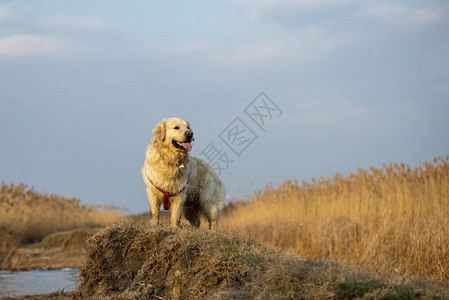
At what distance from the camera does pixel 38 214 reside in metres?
21.8

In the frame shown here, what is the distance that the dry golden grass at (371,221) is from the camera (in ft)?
32.9

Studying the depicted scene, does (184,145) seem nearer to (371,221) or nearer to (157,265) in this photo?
(157,265)

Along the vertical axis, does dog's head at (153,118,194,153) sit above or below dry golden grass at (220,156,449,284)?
above

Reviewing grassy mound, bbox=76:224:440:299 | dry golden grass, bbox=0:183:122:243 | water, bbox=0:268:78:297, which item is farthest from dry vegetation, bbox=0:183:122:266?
grassy mound, bbox=76:224:440:299

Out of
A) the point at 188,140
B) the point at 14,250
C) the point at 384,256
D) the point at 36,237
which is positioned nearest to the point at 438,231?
the point at 384,256

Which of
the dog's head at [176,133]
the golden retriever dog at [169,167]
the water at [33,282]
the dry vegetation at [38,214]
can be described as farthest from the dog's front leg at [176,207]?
the dry vegetation at [38,214]

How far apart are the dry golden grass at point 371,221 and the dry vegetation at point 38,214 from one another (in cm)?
614

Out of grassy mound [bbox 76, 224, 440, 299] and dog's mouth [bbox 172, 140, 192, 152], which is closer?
grassy mound [bbox 76, 224, 440, 299]

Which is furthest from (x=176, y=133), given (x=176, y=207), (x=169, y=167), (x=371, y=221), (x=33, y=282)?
(x=371, y=221)

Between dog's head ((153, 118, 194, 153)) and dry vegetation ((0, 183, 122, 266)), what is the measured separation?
10.2m

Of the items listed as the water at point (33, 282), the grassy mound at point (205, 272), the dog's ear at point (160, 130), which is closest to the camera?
the grassy mound at point (205, 272)

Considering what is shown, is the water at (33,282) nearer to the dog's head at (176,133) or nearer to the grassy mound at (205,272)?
the grassy mound at (205,272)

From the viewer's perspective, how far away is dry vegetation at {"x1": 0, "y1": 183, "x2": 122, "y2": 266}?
19.8 meters

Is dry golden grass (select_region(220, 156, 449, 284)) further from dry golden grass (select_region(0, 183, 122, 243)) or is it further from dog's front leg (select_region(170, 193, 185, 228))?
dry golden grass (select_region(0, 183, 122, 243))
